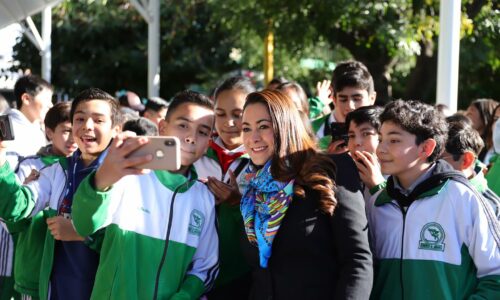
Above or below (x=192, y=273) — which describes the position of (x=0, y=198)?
above

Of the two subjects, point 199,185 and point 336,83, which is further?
point 336,83

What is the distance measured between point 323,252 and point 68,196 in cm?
139

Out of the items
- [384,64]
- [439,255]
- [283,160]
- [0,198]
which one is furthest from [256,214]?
[384,64]

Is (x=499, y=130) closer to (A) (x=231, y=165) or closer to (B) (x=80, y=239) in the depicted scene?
(A) (x=231, y=165)

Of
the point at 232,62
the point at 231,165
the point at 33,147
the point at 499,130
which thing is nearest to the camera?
the point at 231,165

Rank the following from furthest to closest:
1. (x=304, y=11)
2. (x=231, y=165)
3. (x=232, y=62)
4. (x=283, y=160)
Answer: (x=232, y=62)
(x=304, y=11)
(x=231, y=165)
(x=283, y=160)

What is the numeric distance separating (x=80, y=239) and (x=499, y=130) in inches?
121

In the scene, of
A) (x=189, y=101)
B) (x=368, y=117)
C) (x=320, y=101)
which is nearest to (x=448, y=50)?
(x=320, y=101)

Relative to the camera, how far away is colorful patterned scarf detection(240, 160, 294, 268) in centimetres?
303

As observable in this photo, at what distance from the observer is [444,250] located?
3.18 m

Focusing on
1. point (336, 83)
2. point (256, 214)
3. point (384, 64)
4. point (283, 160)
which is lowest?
point (256, 214)

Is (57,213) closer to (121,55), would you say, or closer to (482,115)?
(482,115)

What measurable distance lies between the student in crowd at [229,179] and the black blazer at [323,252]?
29cm

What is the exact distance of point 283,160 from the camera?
3.09 m
